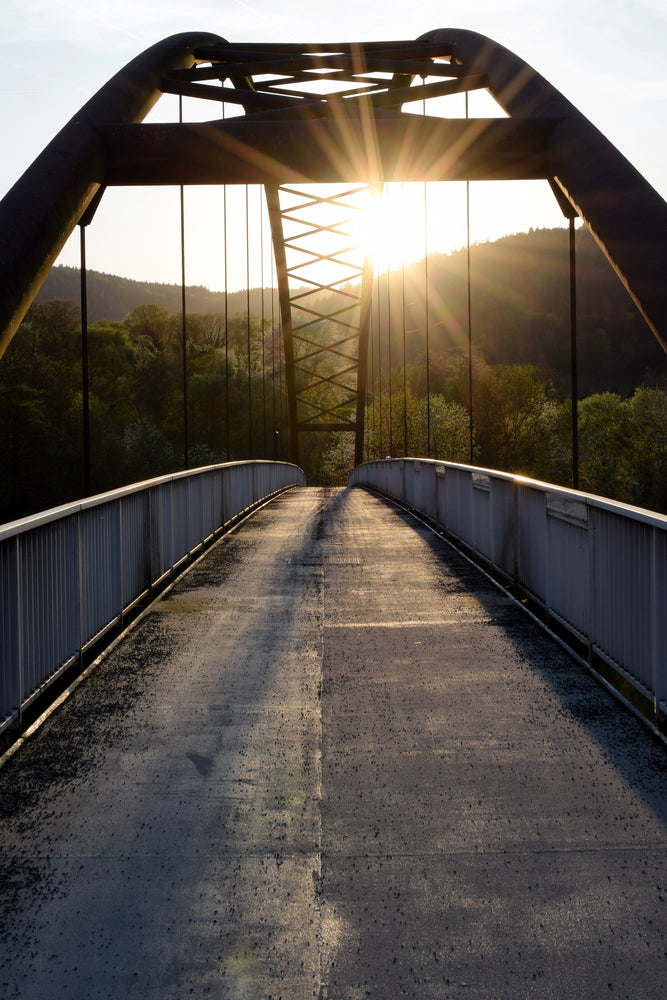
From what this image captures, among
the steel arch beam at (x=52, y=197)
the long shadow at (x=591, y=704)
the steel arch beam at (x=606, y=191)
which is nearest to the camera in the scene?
the long shadow at (x=591, y=704)

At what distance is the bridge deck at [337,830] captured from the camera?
261 cm

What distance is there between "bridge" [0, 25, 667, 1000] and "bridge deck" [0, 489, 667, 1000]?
0.04 feet

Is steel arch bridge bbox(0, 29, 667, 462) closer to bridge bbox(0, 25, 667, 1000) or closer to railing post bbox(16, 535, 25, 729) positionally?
bridge bbox(0, 25, 667, 1000)

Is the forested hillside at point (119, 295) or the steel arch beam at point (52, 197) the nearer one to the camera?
the steel arch beam at point (52, 197)

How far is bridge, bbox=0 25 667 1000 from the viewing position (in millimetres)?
2678

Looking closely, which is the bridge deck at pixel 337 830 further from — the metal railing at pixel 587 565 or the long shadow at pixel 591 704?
the metal railing at pixel 587 565

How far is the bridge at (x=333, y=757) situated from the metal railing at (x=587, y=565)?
26 mm

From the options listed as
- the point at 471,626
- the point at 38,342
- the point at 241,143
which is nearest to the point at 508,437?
the point at 38,342

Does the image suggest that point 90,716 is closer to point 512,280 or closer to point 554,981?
point 554,981

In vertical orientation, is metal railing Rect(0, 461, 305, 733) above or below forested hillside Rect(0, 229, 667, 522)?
below

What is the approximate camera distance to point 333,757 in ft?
13.6

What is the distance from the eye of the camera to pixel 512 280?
150m

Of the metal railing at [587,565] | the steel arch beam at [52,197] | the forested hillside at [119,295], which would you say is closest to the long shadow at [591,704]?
the metal railing at [587,565]

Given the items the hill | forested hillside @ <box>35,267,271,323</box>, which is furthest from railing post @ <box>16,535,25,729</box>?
forested hillside @ <box>35,267,271,323</box>
